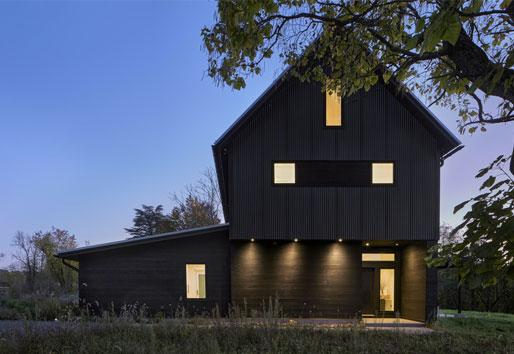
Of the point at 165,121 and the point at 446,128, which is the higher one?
the point at 165,121

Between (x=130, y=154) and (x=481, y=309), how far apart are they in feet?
102

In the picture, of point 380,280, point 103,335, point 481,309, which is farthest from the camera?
point 481,309

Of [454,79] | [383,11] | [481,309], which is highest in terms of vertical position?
[383,11]

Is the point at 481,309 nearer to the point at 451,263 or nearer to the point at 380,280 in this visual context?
the point at 380,280

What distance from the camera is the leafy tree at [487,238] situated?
8.54 ft

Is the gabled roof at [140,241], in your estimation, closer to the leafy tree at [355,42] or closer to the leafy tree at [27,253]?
the leafy tree at [355,42]

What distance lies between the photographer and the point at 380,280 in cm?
1530

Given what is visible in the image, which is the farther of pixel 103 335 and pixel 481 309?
pixel 481 309

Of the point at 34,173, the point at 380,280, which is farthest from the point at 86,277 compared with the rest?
the point at 34,173

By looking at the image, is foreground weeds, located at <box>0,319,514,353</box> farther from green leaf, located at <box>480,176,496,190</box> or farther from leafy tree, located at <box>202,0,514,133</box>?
leafy tree, located at <box>202,0,514,133</box>

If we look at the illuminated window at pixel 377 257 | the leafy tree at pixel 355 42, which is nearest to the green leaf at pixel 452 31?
the leafy tree at pixel 355 42

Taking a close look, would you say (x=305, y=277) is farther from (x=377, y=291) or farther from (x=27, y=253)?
(x=27, y=253)

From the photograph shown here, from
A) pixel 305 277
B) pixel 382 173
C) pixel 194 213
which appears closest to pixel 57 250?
pixel 194 213

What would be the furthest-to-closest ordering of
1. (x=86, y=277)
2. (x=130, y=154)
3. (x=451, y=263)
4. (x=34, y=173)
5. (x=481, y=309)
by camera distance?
(x=34, y=173)
(x=130, y=154)
(x=481, y=309)
(x=86, y=277)
(x=451, y=263)
